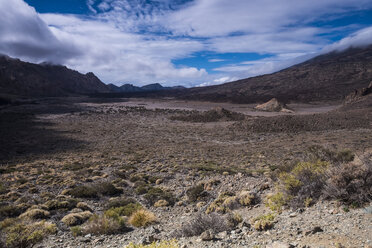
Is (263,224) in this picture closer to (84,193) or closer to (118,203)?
(118,203)

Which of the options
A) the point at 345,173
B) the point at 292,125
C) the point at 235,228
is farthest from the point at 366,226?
the point at 292,125

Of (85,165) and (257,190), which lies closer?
(257,190)

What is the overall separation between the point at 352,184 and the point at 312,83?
121 m

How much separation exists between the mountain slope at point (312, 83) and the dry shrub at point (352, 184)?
8679cm

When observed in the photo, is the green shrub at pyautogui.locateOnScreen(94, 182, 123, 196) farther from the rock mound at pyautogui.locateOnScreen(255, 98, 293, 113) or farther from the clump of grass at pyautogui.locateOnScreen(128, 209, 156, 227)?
the rock mound at pyautogui.locateOnScreen(255, 98, 293, 113)

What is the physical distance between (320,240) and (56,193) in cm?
954

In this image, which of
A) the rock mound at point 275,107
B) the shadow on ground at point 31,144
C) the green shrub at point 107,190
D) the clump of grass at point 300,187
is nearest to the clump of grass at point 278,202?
the clump of grass at point 300,187

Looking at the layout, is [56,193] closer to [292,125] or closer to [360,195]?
[360,195]

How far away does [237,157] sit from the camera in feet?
56.1

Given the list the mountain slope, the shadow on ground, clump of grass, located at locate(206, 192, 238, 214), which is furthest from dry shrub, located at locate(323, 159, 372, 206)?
the mountain slope

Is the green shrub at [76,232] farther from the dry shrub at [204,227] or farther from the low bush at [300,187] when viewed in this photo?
the low bush at [300,187]

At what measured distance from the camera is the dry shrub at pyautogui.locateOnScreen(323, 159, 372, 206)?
479 cm

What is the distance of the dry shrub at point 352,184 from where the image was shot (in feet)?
15.7

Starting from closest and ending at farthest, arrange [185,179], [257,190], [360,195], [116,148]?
1. [360,195]
2. [257,190]
3. [185,179]
4. [116,148]
